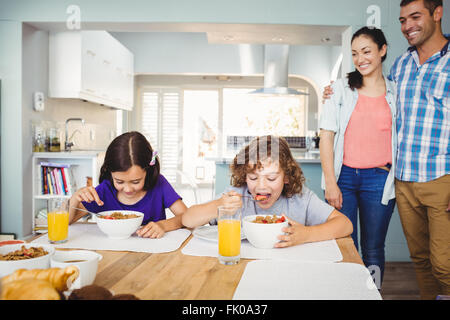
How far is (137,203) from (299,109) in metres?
5.90

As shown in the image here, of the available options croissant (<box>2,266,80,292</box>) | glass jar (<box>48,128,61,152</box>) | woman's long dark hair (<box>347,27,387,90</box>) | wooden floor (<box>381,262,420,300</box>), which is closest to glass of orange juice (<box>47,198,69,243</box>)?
croissant (<box>2,266,80,292</box>)

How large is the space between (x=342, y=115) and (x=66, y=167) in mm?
2344

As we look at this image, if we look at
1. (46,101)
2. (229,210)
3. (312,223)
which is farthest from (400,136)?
(46,101)

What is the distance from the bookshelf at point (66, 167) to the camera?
3090 millimetres

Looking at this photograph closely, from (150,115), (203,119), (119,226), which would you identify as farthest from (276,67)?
(119,226)

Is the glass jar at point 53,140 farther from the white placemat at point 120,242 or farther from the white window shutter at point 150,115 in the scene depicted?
the white window shutter at point 150,115

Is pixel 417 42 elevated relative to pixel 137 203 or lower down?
elevated

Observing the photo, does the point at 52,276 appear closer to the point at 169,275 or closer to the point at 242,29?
the point at 169,275

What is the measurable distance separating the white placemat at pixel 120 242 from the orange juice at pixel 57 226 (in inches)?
1.1

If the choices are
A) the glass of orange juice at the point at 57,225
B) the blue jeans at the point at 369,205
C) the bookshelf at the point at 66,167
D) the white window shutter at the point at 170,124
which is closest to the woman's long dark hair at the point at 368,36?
the blue jeans at the point at 369,205

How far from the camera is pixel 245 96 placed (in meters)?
7.22

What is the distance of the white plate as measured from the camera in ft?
3.68

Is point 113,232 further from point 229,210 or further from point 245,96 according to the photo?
point 245,96

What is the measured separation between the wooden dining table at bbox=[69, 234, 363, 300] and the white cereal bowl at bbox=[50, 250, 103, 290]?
5 cm
